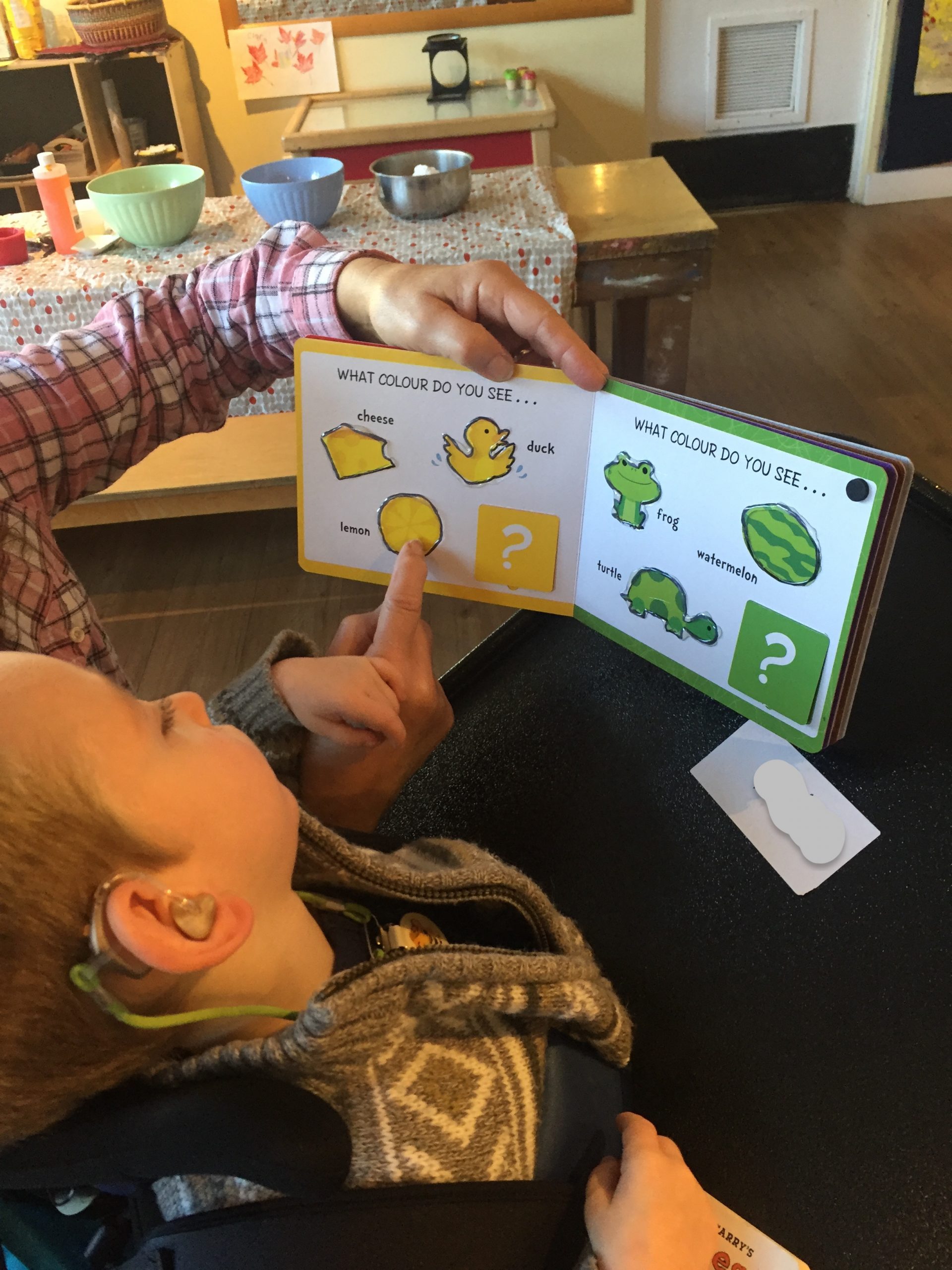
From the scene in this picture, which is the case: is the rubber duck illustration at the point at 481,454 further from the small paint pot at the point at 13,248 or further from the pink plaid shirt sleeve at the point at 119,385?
the small paint pot at the point at 13,248

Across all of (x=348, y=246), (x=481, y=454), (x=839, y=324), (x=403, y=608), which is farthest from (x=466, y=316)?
(x=839, y=324)

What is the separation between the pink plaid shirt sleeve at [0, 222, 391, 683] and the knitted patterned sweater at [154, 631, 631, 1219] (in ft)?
1.28

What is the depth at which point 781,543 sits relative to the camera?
637 millimetres

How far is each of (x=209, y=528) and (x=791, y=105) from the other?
9.35 ft

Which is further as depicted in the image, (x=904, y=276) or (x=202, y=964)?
(x=904, y=276)

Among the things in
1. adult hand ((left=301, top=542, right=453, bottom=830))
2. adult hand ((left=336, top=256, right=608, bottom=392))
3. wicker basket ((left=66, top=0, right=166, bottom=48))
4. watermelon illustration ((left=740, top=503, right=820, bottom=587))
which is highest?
wicker basket ((left=66, top=0, right=166, bottom=48))

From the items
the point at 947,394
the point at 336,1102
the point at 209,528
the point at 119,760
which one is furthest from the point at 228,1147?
the point at 947,394

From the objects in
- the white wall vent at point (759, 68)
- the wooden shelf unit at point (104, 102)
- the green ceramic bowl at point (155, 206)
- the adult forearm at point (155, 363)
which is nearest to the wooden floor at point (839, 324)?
the white wall vent at point (759, 68)

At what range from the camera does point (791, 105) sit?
138 inches

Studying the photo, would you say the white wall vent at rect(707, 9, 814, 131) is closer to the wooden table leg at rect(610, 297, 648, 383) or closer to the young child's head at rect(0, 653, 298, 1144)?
the wooden table leg at rect(610, 297, 648, 383)

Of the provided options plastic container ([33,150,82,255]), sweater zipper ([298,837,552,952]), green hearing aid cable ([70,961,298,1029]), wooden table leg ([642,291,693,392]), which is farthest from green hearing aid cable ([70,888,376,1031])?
plastic container ([33,150,82,255])

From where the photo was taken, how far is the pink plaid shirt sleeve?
84 cm

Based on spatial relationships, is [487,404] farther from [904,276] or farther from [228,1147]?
[904,276]

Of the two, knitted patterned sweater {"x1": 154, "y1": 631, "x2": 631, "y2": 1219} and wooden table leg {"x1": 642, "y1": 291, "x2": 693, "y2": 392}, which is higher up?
knitted patterned sweater {"x1": 154, "y1": 631, "x2": 631, "y2": 1219}
